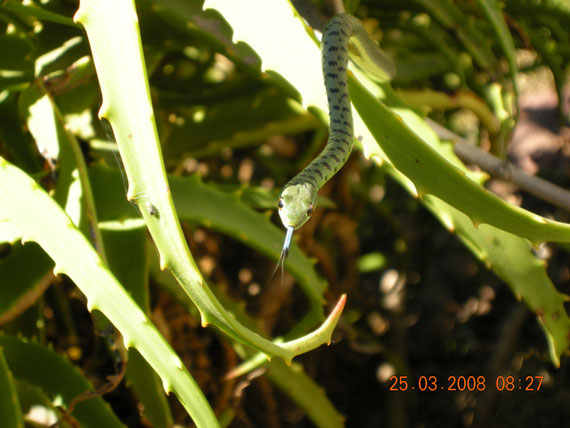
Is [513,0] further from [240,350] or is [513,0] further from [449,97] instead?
[240,350]

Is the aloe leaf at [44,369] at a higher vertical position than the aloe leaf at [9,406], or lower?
lower

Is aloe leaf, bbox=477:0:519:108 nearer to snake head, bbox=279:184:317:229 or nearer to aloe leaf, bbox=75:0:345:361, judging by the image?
snake head, bbox=279:184:317:229

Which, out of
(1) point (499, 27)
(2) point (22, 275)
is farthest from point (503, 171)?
(2) point (22, 275)

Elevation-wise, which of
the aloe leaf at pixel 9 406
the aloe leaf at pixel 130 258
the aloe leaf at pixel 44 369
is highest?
the aloe leaf at pixel 130 258

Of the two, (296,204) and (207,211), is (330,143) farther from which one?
(207,211)

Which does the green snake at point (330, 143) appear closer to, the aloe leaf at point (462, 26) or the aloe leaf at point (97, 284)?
the aloe leaf at point (97, 284)

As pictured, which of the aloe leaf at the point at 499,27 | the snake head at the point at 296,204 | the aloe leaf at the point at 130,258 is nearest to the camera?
the snake head at the point at 296,204

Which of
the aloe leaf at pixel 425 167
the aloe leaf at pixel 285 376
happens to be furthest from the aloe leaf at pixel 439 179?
the aloe leaf at pixel 285 376
